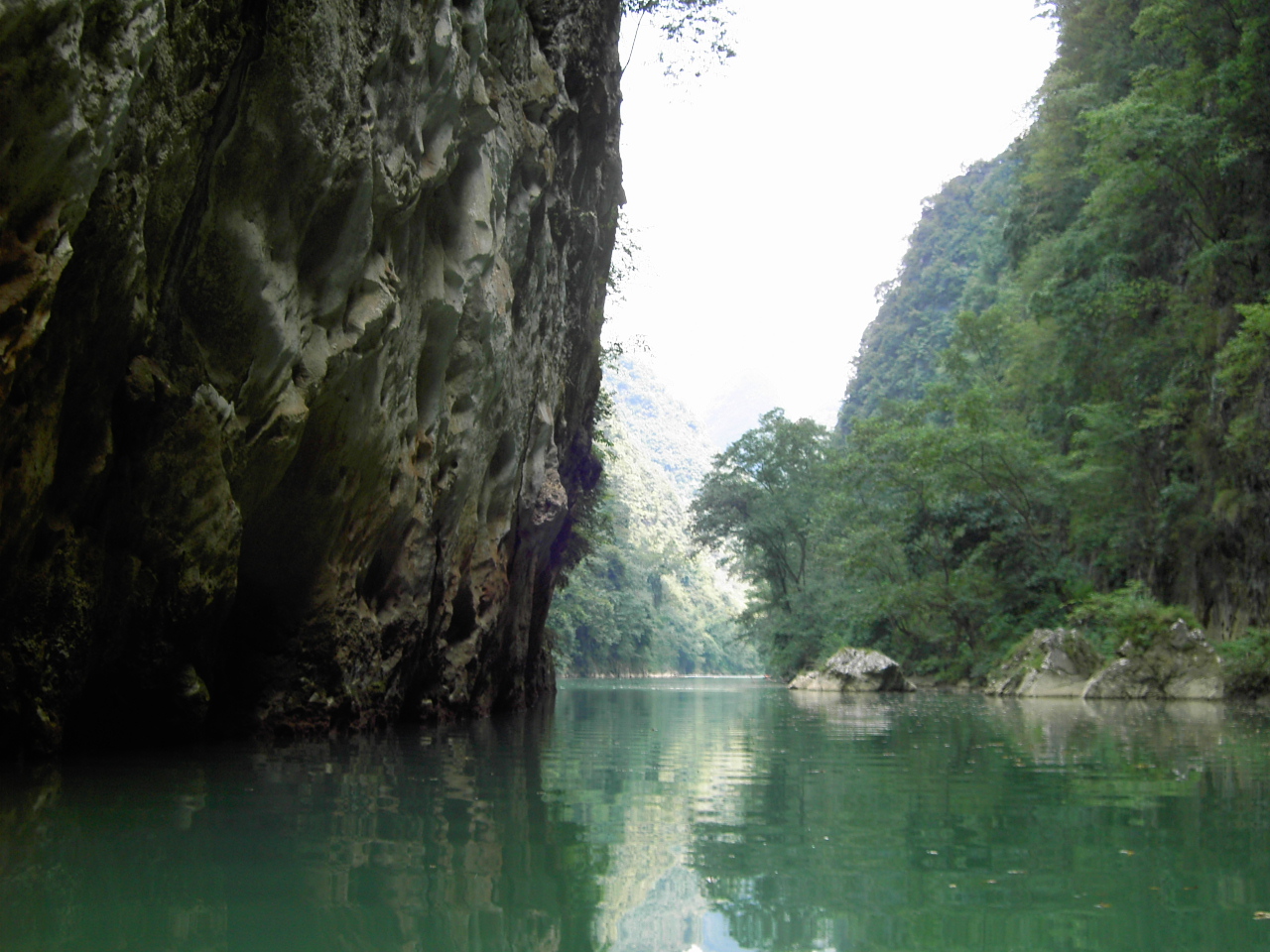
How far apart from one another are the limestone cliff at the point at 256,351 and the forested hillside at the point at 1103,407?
13744 millimetres

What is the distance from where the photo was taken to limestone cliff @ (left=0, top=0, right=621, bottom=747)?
5.99 m

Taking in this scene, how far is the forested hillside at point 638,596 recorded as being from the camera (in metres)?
52.9

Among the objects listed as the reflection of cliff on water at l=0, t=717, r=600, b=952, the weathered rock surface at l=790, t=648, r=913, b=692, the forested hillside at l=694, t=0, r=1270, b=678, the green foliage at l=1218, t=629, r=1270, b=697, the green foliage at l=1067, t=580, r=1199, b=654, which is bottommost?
the weathered rock surface at l=790, t=648, r=913, b=692

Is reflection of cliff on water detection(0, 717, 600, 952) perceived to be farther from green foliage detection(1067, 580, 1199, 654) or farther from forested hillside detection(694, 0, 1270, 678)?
green foliage detection(1067, 580, 1199, 654)

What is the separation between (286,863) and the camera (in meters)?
4.42

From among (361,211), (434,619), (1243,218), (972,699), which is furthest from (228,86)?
(1243,218)

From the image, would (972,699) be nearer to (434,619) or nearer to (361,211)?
(434,619)

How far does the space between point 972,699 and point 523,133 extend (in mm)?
15687

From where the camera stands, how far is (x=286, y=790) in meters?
6.57

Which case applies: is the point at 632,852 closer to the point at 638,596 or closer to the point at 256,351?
the point at 256,351

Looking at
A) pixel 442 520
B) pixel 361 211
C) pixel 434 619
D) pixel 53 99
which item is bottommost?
pixel 434 619

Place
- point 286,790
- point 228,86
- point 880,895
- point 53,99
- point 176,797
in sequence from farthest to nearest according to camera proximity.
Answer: point 228,86 → point 286,790 → point 176,797 → point 53,99 → point 880,895

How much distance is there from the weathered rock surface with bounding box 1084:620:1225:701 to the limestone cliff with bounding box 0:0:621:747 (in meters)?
14.2

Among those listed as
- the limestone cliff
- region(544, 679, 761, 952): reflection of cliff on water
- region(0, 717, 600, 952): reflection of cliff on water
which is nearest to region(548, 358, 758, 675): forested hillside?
the limestone cliff
